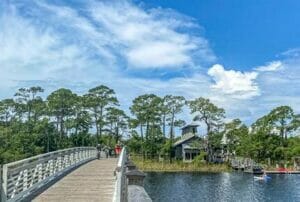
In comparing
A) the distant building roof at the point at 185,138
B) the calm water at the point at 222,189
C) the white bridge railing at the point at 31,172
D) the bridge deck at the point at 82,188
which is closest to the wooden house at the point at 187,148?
the distant building roof at the point at 185,138

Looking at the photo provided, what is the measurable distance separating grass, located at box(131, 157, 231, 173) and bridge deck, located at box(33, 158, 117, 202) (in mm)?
54533

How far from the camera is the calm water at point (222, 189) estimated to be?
145 feet

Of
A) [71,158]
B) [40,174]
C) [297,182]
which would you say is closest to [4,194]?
[40,174]

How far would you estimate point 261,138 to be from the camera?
77562mm

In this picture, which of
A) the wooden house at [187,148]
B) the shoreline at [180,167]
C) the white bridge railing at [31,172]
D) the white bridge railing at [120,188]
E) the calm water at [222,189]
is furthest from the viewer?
the wooden house at [187,148]

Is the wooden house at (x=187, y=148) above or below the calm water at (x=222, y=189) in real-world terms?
above

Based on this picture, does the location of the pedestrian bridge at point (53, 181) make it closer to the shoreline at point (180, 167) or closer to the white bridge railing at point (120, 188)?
the white bridge railing at point (120, 188)

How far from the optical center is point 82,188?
16406 millimetres

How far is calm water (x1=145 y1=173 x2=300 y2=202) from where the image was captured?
44.3 metres

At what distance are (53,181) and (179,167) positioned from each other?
5937 cm

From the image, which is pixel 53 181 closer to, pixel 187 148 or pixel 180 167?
pixel 180 167

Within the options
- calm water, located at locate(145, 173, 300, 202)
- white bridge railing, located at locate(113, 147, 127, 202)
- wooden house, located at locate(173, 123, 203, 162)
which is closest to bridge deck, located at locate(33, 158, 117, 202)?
white bridge railing, located at locate(113, 147, 127, 202)

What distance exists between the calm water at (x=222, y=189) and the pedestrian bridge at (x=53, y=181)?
2187 centimetres

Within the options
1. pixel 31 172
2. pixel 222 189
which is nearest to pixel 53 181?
pixel 31 172
